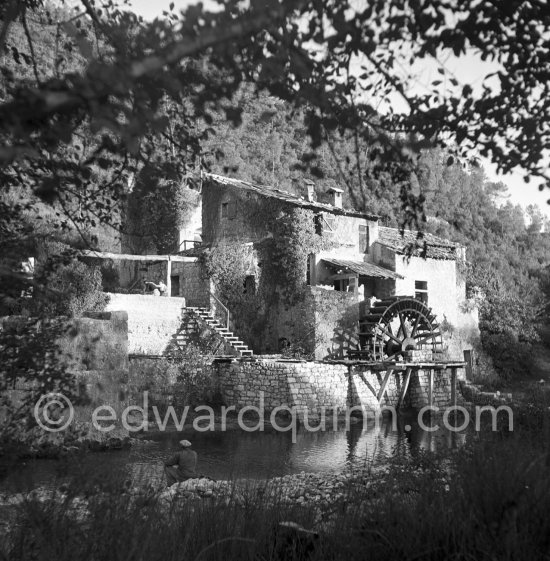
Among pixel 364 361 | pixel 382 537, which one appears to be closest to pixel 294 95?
pixel 382 537

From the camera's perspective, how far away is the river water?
38.2 feet

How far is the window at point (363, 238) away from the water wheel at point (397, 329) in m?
3.16

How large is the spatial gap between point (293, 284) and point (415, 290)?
19.5 feet

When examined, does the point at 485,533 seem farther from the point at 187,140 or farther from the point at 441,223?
the point at 441,223

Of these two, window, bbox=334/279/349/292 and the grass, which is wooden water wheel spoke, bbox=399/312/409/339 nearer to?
window, bbox=334/279/349/292

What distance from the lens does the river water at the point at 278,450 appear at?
1163 centimetres

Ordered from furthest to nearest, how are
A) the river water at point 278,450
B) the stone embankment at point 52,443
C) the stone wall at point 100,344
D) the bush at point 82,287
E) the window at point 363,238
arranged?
the window at point 363,238, the bush at point 82,287, the river water at point 278,450, the stone wall at point 100,344, the stone embankment at point 52,443

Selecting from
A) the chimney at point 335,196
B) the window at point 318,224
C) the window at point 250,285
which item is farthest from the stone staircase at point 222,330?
the chimney at point 335,196

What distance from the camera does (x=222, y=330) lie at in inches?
821

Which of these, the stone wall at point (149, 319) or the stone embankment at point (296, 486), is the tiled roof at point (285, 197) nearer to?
the stone wall at point (149, 319)

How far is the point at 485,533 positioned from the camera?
3.49 metres

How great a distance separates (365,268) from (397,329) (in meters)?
2.79

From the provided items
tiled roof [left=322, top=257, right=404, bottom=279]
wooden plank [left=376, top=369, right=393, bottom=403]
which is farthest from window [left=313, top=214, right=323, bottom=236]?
wooden plank [left=376, top=369, right=393, bottom=403]

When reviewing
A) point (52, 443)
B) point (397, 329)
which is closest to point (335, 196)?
point (397, 329)
